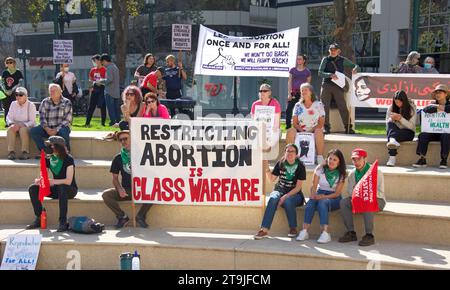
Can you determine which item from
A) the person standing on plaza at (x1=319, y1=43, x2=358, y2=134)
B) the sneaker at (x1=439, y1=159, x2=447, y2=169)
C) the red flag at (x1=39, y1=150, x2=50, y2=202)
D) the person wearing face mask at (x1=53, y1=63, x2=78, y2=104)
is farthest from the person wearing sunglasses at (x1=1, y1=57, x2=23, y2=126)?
the sneaker at (x1=439, y1=159, x2=447, y2=169)

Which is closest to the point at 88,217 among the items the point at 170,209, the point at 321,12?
the point at 170,209

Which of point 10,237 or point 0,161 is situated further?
point 0,161

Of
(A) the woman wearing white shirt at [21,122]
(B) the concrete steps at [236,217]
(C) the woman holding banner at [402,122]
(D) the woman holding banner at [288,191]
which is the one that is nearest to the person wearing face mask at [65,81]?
(A) the woman wearing white shirt at [21,122]

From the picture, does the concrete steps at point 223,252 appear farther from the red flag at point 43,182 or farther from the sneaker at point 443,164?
the sneaker at point 443,164

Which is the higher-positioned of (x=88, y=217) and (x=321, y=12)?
(x=321, y=12)

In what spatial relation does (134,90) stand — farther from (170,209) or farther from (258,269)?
(258,269)

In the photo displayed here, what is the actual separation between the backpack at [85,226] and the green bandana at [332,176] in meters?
3.11

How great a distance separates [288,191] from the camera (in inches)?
292

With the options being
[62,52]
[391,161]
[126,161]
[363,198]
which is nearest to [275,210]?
[363,198]

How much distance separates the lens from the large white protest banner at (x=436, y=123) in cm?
861

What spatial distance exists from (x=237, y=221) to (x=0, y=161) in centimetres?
453

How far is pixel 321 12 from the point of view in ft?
115

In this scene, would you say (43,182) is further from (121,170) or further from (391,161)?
(391,161)

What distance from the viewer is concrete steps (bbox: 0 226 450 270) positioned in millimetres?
6285
